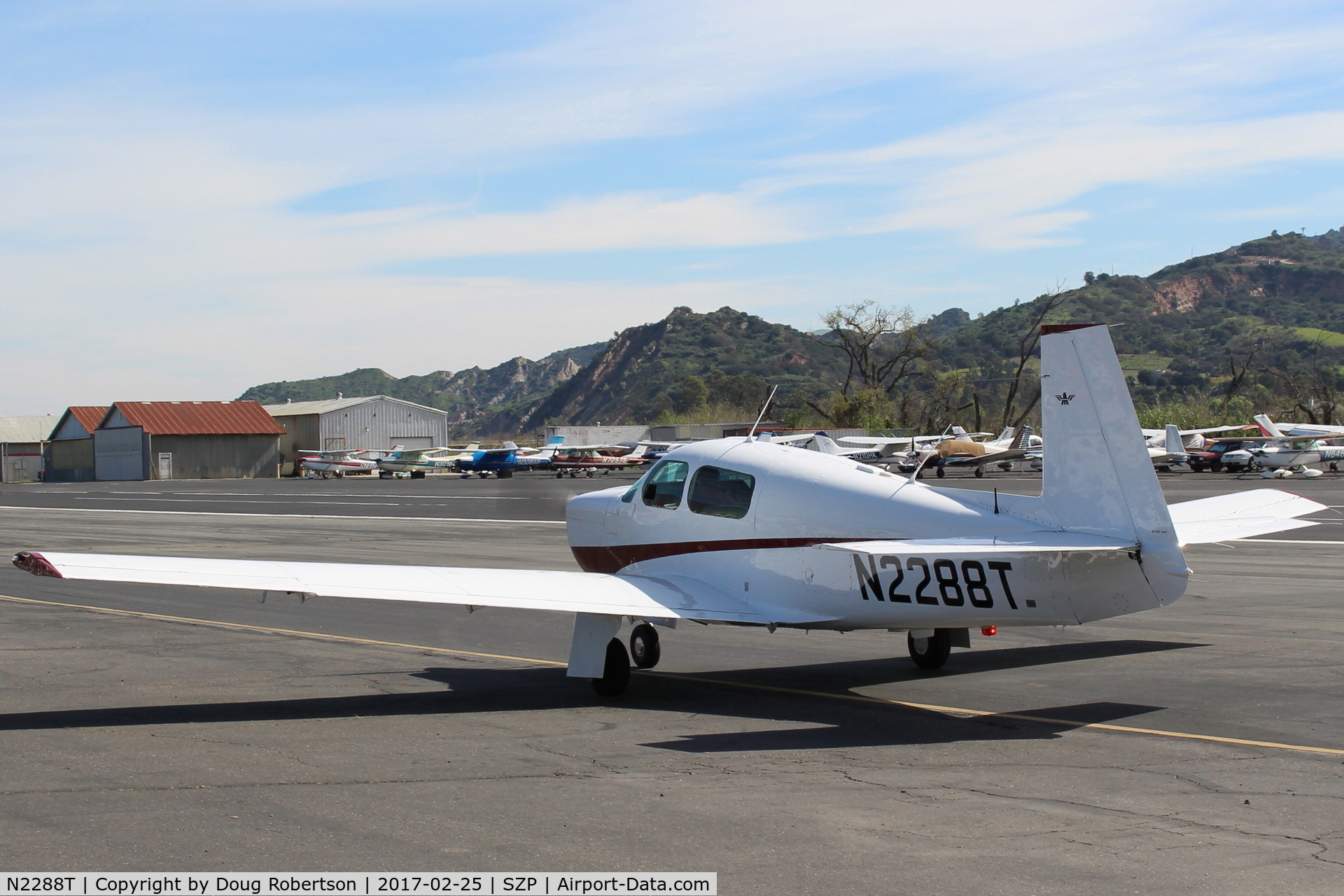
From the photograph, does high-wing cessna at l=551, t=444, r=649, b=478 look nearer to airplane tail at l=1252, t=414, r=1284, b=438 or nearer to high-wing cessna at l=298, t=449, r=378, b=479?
high-wing cessna at l=298, t=449, r=378, b=479

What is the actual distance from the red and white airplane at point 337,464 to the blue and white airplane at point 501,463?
8097mm

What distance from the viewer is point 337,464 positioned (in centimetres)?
8431

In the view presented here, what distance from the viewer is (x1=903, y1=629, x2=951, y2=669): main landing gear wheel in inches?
443

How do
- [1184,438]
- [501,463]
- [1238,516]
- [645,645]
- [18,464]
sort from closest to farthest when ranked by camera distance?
[1238,516], [645,645], [1184,438], [501,463], [18,464]

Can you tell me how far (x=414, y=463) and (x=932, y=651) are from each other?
75.4 metres

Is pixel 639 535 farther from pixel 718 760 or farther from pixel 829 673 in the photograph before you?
pixel 718 760

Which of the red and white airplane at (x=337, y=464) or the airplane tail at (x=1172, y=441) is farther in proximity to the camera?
the red and white airplane at (x=337, y=464)

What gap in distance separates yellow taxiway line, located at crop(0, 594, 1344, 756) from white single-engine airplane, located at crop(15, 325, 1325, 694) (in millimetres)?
681

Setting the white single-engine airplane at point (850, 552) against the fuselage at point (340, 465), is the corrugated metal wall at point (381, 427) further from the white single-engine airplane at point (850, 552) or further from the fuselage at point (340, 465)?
the white single-engine airplane at point (850, 552)

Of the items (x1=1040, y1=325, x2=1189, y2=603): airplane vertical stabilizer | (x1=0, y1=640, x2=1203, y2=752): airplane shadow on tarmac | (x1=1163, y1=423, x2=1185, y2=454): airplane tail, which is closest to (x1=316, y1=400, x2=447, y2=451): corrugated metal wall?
(x1=1163, y1=423, x2=1185, y2=454): airplane tail

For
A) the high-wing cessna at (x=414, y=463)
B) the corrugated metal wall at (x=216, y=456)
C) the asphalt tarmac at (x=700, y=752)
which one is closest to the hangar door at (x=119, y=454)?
the corrugated metal wall at (x=216, y=456)

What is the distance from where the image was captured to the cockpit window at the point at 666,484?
11.1 meters

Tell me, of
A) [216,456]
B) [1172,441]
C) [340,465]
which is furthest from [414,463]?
[1172,441]

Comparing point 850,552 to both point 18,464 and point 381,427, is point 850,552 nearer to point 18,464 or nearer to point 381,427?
point 381,427
